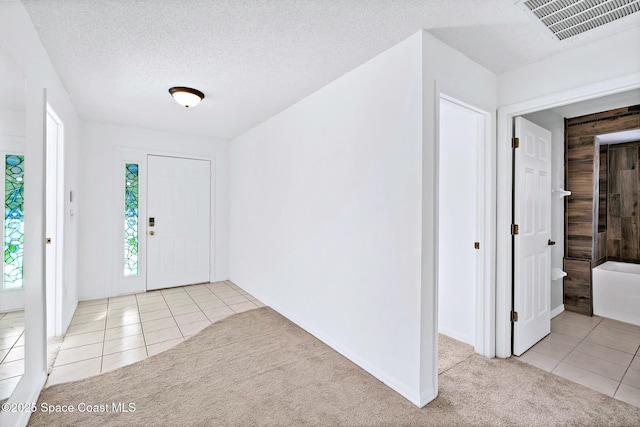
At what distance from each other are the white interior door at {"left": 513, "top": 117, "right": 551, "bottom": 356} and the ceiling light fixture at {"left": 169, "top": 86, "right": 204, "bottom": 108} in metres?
2.97

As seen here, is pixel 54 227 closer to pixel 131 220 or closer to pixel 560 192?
pixel 131 220

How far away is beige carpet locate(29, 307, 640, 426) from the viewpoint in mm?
1865

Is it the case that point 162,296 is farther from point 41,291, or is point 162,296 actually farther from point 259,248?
point 41,291

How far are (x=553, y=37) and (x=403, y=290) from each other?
2014 mm

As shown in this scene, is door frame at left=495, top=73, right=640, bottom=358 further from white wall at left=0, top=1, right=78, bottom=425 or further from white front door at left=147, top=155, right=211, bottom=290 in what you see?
white front door at left=147, top=155, right=211, bottom=290

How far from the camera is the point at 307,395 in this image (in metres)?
2.11

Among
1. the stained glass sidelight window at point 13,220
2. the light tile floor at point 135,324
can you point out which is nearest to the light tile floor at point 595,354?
the light tile floor at point 135,324

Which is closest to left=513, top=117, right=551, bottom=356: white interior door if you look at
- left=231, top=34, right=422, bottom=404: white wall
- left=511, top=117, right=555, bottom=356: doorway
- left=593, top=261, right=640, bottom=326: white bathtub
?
left=511, top=117, right=555, bottom=356: doorway

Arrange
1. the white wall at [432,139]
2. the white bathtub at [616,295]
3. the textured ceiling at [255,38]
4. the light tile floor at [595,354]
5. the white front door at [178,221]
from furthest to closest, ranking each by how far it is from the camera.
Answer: the white front door at [178,221], the white bathtub at [616,295], the light tile floor at [595,354], the white wall at [432,139], the textured ceiling at [255,38]

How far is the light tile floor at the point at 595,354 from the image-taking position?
88.7 inches

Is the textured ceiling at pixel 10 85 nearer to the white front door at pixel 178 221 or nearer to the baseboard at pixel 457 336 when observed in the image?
the white front door at pixel 178 221

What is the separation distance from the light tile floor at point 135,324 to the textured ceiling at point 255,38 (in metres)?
2.48

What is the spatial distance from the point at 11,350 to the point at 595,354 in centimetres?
421

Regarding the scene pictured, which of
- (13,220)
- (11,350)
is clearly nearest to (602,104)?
(13,220)
